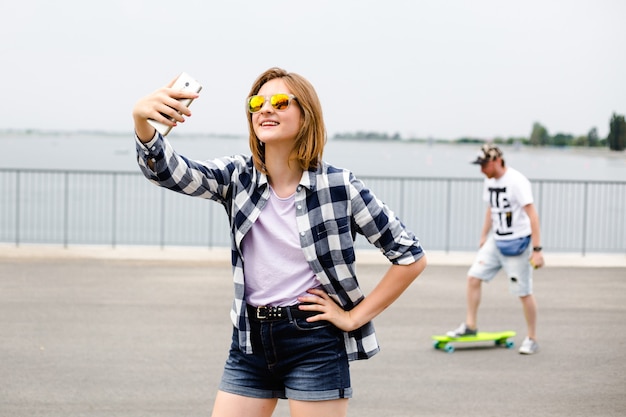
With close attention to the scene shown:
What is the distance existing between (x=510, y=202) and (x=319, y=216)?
5664 millimetres

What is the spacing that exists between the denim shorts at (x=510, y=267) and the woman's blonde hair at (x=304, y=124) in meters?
5.55

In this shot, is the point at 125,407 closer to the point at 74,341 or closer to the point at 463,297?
the point at 74,341

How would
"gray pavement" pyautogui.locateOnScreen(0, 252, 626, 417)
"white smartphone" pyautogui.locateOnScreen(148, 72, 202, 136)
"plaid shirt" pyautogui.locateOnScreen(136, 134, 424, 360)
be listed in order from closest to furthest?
"white smartphone" pyautogui.locateOnScreen(148, 72, 202, 136) → "plaid shirt" pyautogui.locateOnScreen(136, 134, 424, 360) → "gray pavement" pyautogui.locateOnScreen(0, 252, 626, 417)

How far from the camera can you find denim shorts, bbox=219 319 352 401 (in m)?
A: 3.61

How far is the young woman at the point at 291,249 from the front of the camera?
Result: 361 cm

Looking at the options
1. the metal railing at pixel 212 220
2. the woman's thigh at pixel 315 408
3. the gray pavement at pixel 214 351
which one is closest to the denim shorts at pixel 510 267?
the gray pavement at pixel 214 351

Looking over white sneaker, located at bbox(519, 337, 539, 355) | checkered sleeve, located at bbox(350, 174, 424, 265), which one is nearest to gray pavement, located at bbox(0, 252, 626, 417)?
white sneaker, located at bbox(519, 337, 539, 355)

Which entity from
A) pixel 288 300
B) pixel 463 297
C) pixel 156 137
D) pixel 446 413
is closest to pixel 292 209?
pixel 288 300

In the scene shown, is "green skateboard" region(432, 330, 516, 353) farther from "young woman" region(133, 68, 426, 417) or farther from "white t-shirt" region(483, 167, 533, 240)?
"young woman" region(133, 68, 426, 417)

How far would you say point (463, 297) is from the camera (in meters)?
12.2

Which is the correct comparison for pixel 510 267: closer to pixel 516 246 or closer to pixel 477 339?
pixel 516 246

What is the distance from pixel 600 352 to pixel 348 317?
5959mm

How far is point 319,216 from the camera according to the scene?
360 centimetres

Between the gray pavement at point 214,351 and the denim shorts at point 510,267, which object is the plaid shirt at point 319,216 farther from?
the denim shorts at point 510,267
